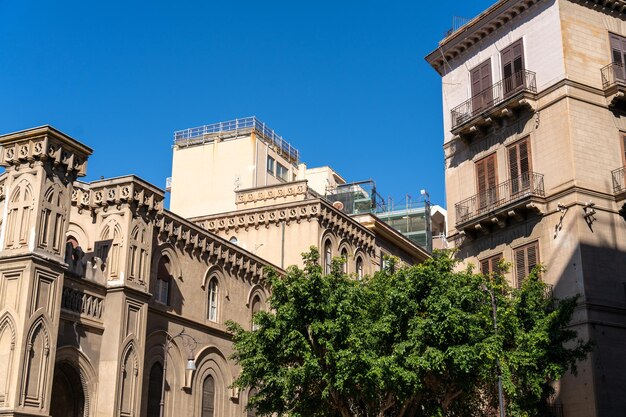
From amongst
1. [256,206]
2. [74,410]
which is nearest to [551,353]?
[74,410]

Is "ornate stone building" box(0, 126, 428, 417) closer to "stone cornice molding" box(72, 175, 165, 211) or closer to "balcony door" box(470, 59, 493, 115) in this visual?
"stone cornice molding" box(72, 175, 165, 211)

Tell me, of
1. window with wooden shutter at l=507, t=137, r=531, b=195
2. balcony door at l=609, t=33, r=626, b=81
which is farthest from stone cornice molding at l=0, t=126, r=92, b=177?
balcony door at l=609, t=33, r=626, b=81

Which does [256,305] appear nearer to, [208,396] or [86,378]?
[208,396]

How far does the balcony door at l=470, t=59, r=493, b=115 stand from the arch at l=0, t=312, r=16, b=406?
909 inches

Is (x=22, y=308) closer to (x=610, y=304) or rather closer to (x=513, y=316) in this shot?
(x=513, y=316)

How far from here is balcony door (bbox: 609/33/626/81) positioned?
117 ft

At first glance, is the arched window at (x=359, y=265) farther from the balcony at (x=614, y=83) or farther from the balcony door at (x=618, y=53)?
the balcony door at (x=618, y=53)

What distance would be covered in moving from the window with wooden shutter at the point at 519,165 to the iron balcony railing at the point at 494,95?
7.06 ft

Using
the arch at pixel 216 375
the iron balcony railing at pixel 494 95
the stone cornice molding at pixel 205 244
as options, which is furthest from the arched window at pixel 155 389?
the iron balcony railing at pixel 494 95

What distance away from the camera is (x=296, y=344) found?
26.9 metres

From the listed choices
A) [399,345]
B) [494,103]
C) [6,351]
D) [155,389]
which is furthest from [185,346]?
[494,103]

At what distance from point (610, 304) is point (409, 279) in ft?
30.5

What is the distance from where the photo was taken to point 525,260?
114 ft

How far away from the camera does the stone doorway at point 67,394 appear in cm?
2641
